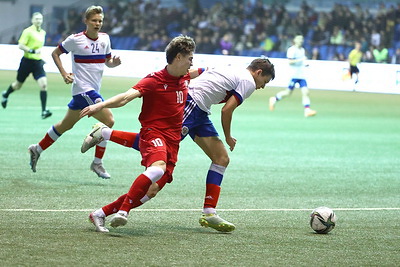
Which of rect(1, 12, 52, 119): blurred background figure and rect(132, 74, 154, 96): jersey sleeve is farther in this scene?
rect(1, 12, 52, 119): blurred background figure

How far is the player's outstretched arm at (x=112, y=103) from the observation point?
6914 mm

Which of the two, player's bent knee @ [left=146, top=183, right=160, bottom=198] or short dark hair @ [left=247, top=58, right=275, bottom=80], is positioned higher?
short dark hair @ [left=247, top=58, right=275, bottom=80]

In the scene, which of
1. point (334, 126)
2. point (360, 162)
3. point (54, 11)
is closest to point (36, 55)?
point (334, 126)

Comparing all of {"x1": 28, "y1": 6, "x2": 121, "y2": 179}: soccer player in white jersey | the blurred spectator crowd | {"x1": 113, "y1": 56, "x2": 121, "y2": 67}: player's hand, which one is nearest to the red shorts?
{"x1": 113, "y1": 56, "x2": 121, "y2": 67}: player's hand

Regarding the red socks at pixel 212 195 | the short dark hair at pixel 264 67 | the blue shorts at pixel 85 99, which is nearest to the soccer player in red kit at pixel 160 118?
the red socks at pixel 212 195

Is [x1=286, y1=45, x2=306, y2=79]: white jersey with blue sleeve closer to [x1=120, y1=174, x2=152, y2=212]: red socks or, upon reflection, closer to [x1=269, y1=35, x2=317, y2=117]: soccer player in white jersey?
[x1=269, y1=35, x2=317, y2=117]: soccer player in white jersey

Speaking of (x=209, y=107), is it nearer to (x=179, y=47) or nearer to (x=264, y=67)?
(x=264, y=67)

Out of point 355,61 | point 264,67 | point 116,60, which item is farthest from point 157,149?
point 355,61

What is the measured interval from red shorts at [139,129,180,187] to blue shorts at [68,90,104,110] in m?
4.06

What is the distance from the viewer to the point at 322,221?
7688 millimetres

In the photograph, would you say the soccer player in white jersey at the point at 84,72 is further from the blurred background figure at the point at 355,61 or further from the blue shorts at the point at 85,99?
the blurred background figure at the point at 355,61

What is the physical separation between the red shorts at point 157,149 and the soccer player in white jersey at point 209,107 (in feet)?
1.28

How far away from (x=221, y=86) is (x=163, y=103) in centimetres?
71

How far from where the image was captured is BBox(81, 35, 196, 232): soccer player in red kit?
7172 millimetres
